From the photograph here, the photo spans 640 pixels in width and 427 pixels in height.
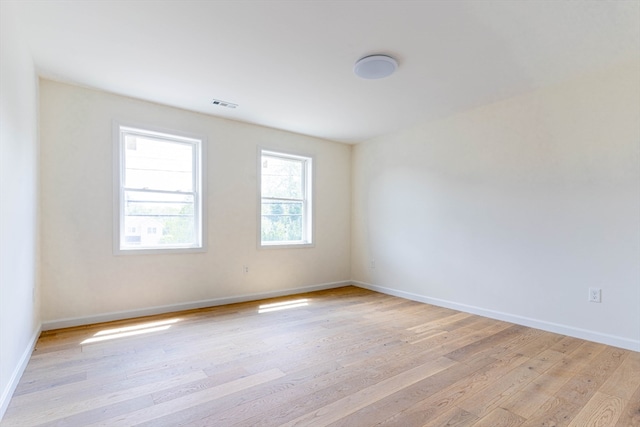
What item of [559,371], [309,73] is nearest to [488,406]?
[559,371]

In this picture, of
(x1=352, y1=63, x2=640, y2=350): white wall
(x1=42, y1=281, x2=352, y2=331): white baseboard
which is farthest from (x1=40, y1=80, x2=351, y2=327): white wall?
(x1=352, y1=63, x2=640, y2=350): white wall

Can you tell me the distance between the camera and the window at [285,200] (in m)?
4.59

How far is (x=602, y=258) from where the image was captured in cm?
283

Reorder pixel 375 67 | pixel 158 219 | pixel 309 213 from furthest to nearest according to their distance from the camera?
pixel 309 213 < pixel 158 219 < pixel 375 67

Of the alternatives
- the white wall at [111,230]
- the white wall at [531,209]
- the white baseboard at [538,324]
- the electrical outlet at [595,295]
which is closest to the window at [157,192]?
the white wall at [111,230]

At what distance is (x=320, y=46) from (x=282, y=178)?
A: 2515 mm

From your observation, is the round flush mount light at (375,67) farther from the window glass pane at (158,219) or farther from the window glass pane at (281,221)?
the window glass pane at (158,219)

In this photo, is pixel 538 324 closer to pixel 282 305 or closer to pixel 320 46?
pixel 282 305

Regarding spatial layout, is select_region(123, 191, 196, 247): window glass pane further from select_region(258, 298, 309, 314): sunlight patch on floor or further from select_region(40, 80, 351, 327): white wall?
select_region(258, 298, 309, 314): sunlight patch on floor

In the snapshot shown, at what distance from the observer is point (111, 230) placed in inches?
133

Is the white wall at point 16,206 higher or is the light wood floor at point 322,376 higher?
the white wall at point 16,206

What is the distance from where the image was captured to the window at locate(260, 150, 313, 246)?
459cm

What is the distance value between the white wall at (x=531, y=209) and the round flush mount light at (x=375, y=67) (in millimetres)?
1594

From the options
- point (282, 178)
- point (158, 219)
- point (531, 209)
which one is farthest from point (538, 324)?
point (158, 219)
